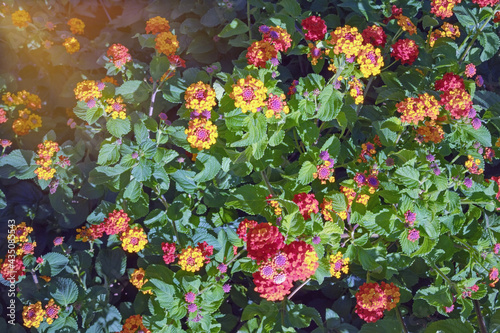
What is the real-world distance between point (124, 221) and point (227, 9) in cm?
188

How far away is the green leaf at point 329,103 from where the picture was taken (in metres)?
1.98

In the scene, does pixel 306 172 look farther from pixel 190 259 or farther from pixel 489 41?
pixel 489 41

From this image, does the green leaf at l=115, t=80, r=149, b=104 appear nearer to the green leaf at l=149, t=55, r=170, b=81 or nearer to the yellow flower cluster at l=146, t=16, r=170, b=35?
the green leaf at l=149, t=55, r=170, b=81

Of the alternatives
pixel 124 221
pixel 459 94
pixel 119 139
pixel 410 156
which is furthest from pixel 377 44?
pixel 124 221

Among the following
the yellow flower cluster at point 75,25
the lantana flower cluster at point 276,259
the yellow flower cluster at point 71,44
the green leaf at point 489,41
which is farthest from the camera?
the yellow flower cluster at point 75,25

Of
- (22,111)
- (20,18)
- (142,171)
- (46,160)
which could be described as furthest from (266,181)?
(20,18)

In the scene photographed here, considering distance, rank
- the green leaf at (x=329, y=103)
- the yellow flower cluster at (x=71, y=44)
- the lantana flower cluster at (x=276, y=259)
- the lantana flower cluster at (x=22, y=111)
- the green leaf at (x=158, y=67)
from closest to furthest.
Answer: the lantana flower cluster at (x=276, y=259) < the green leaf at (x=329, y=103) < the green leaf at (x=158, y=67) < the lantana flower cluster at (x=22, y=111) < the yellow flower cluster at (x=71, y=44)

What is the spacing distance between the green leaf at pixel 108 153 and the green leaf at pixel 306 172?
1.11 m

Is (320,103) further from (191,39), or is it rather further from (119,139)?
(191,39)

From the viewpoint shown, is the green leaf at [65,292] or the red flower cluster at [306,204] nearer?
the red flower cluster at [306,204]

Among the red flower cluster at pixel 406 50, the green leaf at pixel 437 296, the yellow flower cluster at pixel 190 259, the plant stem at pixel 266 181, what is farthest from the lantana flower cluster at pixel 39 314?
the red flower cluster at pixel 406 50

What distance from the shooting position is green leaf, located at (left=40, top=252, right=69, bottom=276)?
2463 mm

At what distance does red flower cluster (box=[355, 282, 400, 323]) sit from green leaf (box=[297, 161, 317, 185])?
28.9 inches

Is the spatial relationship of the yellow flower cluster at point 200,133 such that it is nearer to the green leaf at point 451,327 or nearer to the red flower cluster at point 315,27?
the red flower cluster at point 315,27
